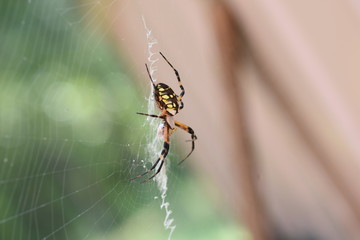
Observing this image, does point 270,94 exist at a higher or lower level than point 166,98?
lower

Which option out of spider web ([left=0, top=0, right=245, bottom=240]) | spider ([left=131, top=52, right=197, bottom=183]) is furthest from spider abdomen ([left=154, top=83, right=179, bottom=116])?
spider web ([left=0, top=0, right=245, bottom=240])

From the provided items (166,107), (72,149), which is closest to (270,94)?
(166,107)

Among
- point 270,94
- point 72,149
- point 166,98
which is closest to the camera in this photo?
point 166,98

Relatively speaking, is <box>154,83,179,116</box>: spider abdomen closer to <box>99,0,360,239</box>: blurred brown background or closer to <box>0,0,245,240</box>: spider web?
<box>99,0,360,239</box>: blurred brown background

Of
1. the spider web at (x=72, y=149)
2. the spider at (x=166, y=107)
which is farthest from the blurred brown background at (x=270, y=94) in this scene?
the spider web at (x=72, y=149)

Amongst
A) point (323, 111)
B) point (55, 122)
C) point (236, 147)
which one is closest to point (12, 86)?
point (55, 122)

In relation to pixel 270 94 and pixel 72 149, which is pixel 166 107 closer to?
pixel 270 94
